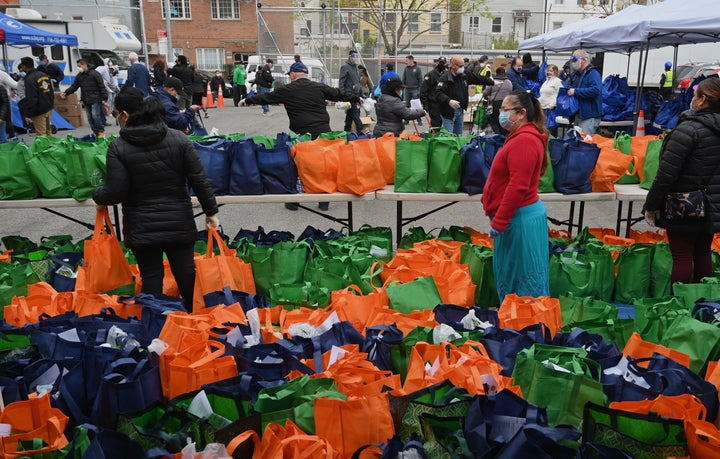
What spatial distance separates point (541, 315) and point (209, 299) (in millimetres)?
1986

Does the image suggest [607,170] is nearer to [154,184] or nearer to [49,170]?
[154,184]

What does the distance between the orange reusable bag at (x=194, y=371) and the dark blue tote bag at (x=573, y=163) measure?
3.80 metres

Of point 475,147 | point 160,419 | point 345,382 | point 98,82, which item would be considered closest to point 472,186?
point 475,147

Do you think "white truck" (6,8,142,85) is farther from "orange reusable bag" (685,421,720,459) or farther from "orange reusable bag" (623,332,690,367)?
"orange reusable bag" (685,421,720,459)

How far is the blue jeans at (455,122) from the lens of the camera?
13616 mm

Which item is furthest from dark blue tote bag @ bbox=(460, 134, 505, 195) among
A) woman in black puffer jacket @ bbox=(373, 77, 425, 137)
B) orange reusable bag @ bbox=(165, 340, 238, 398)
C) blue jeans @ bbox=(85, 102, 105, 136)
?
blue jeans @ bbox=(85, 102, 105, 136)

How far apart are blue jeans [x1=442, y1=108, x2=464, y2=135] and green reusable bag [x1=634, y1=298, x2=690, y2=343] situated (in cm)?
1003

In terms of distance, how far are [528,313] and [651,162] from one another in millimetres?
3084

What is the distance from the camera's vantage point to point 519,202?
168 inches

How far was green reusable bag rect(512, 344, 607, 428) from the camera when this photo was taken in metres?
2.64

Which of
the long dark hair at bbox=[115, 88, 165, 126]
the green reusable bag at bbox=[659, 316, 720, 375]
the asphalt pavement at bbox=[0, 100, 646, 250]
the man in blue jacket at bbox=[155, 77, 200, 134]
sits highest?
the long dark hair at bbox=[115, 88, 165, 126]

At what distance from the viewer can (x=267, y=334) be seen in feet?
11.3

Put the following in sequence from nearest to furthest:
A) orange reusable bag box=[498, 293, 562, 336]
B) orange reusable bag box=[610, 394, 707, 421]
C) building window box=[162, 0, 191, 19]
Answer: orange reusable bag box=[610, 394, 707, 421] → orange reusable bag box=[498, 293, 562, 336] → building window box=[162, 0, 191, 19]

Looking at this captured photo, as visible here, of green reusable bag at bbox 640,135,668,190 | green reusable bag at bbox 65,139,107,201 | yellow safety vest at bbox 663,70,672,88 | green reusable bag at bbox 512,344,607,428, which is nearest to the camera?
green reusable bag at bbox 512,344,607,428
